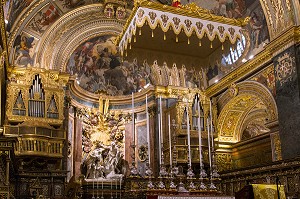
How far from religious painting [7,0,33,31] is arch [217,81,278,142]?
28.3ft

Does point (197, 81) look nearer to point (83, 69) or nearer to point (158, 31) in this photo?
point (83, 69)

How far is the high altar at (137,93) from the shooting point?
10.4m

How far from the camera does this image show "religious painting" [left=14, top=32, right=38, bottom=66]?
15945 mm

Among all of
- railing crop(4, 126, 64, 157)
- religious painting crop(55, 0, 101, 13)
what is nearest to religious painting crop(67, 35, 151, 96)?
religious painting crop(55, 0, 101, 13)

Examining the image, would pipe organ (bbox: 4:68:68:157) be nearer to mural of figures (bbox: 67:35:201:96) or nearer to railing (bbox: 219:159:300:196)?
mural of figures (bbox: 67:35:201:96)

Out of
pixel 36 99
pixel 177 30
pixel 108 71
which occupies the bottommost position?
pixel 36 99

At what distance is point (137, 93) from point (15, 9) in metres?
6.38

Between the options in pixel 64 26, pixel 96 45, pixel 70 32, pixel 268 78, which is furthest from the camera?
pixel 96 45

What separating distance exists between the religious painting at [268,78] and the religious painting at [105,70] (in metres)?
5.48

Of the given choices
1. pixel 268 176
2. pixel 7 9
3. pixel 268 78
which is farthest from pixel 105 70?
pixel 268 176

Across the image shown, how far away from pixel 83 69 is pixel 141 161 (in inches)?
191

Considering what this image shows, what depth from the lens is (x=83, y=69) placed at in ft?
61.5

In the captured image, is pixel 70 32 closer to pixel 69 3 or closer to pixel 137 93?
pixel 69 3

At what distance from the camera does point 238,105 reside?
17.8m
